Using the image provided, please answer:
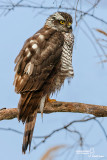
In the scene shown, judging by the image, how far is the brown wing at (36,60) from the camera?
2.03m

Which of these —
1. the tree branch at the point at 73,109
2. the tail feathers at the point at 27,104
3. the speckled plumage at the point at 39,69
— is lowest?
the tree branch at the point at 73,109

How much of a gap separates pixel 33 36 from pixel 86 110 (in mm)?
809

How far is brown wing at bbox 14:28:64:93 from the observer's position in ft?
6.64

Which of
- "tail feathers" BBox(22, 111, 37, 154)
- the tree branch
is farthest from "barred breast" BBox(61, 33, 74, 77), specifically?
"tail feathers" BBox(22, 111, 37, 154)

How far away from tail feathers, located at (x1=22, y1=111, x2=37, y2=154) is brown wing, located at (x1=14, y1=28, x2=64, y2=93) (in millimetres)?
251

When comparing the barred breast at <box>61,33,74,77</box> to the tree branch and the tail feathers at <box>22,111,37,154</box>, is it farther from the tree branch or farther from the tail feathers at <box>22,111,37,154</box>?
the tail feathers at <box>22,111,37,154</box>

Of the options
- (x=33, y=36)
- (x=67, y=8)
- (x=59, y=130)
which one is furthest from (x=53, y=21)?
(x=59, y=130)

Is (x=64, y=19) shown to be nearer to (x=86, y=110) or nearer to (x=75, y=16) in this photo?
(x=75, y=16)

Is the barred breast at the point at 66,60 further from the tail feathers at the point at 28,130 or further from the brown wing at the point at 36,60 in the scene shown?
the tail feathers at the point at 28,130

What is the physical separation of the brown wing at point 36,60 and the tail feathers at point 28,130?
251mm

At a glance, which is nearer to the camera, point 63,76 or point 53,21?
point 63,76

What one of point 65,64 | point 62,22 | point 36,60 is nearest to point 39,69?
point 36,60

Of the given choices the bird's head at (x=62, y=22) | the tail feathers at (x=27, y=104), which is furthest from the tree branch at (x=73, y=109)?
the bird's head at (x=62, y=22)

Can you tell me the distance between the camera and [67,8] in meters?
1.73
